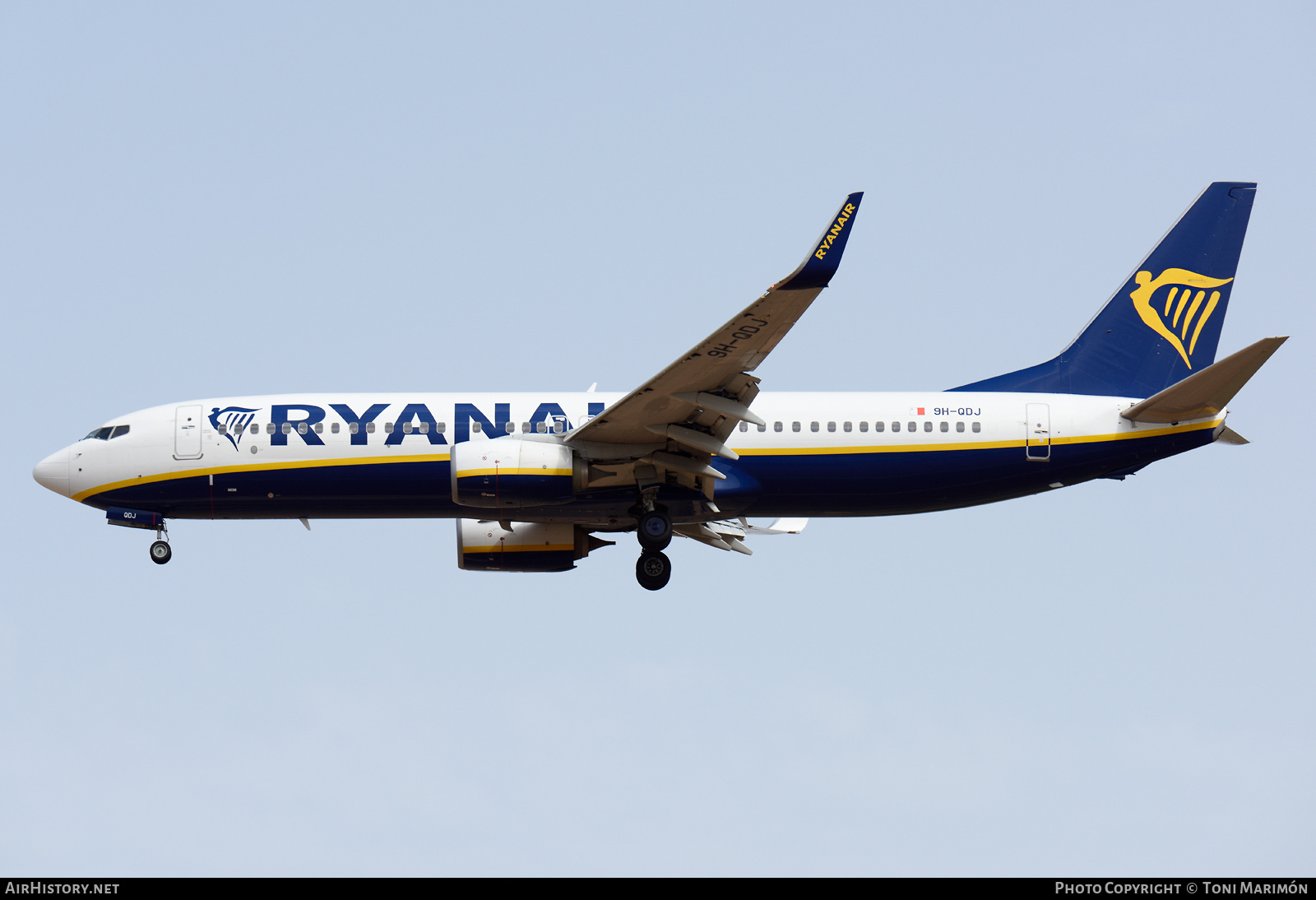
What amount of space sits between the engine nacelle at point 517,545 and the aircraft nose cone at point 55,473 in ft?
28.5

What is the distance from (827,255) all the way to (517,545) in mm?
13077

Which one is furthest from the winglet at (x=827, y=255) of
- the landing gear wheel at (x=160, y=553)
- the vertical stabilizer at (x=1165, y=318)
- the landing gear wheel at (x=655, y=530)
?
the landing gear wheel at (x=160, y=553)

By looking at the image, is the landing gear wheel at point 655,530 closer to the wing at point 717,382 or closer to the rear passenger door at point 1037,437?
the wing at point 717,382

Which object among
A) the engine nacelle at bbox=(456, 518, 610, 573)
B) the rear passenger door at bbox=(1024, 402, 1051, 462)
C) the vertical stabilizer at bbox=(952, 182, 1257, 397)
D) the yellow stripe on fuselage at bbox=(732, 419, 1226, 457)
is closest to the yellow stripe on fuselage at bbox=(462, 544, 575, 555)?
the engine nacelle at bbox=(456, 518, 610, 573)

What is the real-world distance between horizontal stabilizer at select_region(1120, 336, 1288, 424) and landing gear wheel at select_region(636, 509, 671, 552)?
9755 millimetres

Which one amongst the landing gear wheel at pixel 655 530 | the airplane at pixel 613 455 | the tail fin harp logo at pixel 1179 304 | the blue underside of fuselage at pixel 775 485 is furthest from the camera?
the tail fin harp logo at pixel 1179 304

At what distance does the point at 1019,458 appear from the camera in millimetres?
31141

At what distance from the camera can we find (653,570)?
31125 millimetres

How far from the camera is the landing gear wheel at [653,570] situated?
3114 centimetres

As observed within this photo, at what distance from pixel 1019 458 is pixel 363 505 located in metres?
Result: 13.7

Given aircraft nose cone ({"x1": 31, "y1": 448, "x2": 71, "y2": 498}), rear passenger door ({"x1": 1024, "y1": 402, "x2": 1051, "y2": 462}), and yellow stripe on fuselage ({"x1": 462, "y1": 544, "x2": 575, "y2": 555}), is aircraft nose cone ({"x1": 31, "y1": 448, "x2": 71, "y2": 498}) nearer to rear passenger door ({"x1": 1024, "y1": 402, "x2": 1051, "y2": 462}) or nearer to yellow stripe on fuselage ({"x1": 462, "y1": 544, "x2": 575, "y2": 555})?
yellow stripe on fuselage ({"x1": 462, "y1": 544, "x2": 575, "y2": 555})

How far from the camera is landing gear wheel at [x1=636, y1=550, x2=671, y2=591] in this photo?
31141 millimetres
